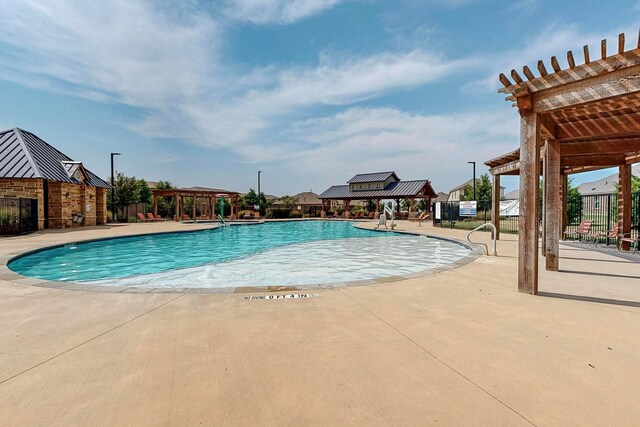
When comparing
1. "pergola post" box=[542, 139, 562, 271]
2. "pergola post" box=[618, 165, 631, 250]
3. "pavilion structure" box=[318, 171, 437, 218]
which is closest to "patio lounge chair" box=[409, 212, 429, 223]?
"pavilion structure" box=[318, 171, 437, 218]

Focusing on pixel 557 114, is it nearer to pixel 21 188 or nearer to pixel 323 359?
pixel 323 359

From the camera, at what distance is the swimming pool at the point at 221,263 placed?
7332 mm

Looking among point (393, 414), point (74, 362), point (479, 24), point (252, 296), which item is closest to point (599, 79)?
point (393, 414)

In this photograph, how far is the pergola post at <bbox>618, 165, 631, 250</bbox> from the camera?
957 centimetres

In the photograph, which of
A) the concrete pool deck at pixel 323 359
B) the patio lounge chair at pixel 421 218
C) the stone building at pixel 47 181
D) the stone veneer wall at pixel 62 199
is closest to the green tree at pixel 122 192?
the stone veneer wall at pixel 62 199

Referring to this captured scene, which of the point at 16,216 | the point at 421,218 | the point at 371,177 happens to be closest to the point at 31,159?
the point at 16,216

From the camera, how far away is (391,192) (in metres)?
34.2

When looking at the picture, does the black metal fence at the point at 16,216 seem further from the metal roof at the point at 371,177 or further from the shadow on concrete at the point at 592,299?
the metal roof at the point at 371,177

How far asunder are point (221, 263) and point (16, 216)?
45.6 ft

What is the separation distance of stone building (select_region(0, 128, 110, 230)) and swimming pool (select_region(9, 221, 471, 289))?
7969 mm

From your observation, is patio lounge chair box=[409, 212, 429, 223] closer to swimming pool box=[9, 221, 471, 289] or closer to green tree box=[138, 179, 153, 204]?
swimming pool box=[9, 221, 471, 289]

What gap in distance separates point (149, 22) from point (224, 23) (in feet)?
10.7

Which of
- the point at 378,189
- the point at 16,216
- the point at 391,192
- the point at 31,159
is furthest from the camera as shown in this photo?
the point at 378,189

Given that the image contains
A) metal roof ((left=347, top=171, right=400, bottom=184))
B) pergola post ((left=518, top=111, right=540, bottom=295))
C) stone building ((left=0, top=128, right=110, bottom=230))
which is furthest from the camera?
metal roof ((left=347, top=171, right=400, bottom=184))
